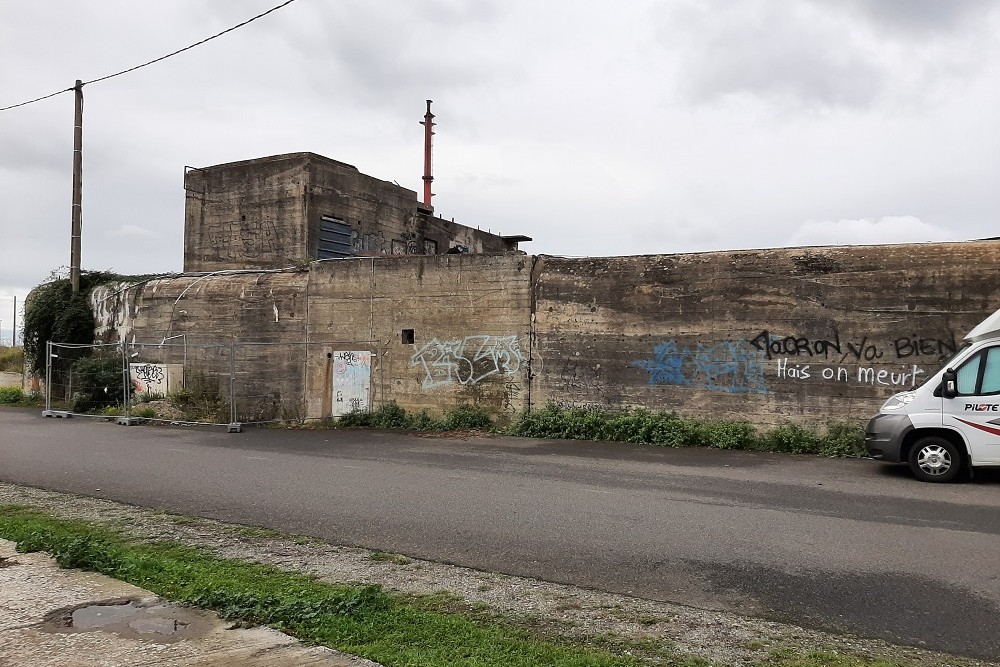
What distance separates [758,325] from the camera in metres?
14.0

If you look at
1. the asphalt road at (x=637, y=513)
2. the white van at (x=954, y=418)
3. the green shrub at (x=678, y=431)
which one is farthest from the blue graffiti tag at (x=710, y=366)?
the white van at (x=954, y=418)

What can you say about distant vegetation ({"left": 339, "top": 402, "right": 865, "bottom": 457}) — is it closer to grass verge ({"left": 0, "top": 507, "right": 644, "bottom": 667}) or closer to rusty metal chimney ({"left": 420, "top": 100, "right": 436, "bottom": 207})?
grass verge ({"left": 0, "top": 507, "right": 644, "bottom": 667})

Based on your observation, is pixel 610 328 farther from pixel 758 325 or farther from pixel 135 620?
pixel 135 620

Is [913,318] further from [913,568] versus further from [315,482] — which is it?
[315,482]

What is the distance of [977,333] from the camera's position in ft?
33.9

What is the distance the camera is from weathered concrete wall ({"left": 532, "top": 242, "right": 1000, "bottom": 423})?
12.8 meters

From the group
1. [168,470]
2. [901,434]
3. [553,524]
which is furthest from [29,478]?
[901,434]

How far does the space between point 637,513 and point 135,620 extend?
507 centimetres

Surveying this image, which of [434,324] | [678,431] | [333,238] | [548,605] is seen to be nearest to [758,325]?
[678,431]

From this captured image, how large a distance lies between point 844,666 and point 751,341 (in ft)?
34.4

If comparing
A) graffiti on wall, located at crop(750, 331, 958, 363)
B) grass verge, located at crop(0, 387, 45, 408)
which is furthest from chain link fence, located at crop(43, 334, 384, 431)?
graffiti on wall, located at crop(750, 331, 958, 363)

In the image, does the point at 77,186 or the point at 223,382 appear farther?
the point at 77,186

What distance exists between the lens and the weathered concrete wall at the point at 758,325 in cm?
1275

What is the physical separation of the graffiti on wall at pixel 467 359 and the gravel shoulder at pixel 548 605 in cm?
932
